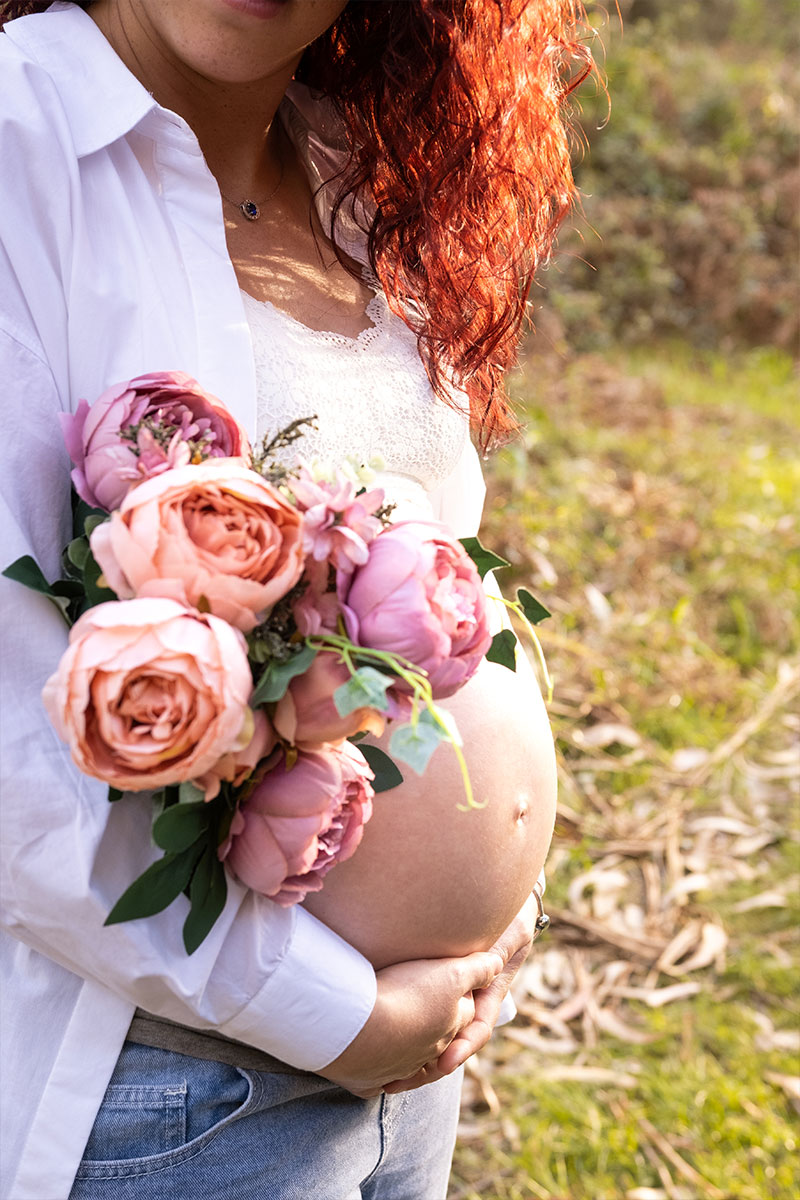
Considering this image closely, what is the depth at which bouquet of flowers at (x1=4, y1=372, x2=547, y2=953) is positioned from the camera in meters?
0.86

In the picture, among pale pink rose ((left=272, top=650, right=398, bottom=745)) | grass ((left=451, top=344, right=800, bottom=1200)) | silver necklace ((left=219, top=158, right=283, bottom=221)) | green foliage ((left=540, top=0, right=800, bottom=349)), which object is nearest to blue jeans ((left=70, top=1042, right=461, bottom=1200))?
pale pink rose ((left=272, top=650, right=398, bottom=745))

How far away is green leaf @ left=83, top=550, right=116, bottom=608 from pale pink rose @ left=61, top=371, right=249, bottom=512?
6 cm

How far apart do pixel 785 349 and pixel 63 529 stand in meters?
6.65

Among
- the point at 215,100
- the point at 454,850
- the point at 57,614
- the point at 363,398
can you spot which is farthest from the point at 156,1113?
the point at 215,100

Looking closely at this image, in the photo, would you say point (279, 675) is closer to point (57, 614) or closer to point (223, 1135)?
point (57, 614)

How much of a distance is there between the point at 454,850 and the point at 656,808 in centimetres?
226

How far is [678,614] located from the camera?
4141mm

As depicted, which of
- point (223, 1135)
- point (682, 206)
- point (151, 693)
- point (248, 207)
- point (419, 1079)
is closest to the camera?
point (151, 693)

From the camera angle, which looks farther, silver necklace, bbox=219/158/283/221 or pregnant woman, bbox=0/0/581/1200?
silver necklace, bbox=219/158/283/221

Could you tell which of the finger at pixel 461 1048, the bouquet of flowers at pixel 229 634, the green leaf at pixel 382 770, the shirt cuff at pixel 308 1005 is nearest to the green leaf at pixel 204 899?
the bouquet of flowers at pixel 229 634

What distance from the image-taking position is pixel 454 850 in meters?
→ 1.34

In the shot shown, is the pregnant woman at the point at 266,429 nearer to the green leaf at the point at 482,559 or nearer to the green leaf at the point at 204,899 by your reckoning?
the green leaf at the point at 204,899

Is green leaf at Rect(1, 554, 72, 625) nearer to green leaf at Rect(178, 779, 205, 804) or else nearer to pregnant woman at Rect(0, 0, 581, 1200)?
pregnant woman at Rect(0, 0, 581, 1200)

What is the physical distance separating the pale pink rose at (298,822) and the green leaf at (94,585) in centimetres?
20
